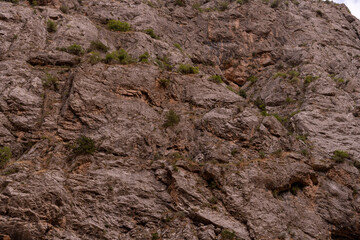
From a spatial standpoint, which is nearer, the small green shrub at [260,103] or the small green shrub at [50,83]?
the small green shrub at [50,83]

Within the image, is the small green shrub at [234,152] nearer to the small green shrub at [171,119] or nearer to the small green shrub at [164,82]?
the small green shrub at [171,119]

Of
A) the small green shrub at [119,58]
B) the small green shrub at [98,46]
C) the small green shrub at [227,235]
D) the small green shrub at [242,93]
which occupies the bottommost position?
the small green shrub at [242,93]

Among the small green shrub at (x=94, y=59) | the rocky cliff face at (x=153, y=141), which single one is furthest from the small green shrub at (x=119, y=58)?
the small green shrub at (x=94, y=59)

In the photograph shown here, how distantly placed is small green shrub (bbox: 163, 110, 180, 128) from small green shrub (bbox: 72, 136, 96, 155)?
534 centimetres

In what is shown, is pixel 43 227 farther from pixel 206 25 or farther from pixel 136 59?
pixel 206 25

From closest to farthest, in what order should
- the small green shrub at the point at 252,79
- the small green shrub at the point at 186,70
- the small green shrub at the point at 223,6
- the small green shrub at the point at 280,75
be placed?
the small green shrub at the point at 186,70 < the small green shrub at the point at 280,75 < the small green shrub at the point at 252,79 < the small green shrub at the point at 223,6

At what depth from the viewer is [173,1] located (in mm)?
42969

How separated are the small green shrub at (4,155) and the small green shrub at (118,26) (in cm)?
1868

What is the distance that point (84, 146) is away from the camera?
17.8m

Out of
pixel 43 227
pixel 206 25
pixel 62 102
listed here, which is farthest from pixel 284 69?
pixel 43 227

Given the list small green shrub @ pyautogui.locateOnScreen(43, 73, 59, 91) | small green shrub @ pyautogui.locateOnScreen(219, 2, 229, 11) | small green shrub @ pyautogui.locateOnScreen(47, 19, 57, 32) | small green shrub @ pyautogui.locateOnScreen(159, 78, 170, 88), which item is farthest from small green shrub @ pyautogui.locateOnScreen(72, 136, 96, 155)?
small green shrub @ pyautogui.locateOnScreen(219, 2, 229, 11)

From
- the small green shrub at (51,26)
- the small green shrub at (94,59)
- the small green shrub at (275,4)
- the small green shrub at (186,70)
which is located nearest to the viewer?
the small green shrub at (94,59)

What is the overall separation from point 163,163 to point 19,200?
797cm

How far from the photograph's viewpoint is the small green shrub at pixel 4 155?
15820 millimetres
